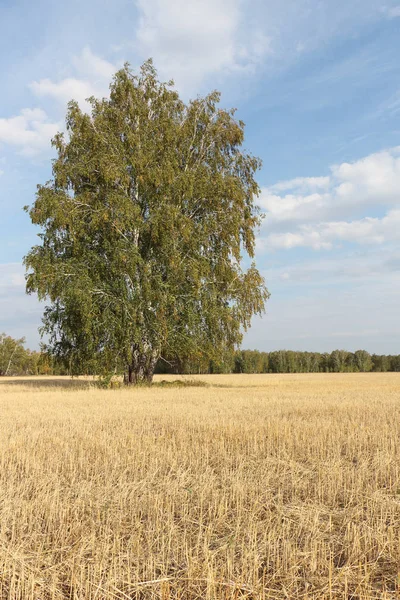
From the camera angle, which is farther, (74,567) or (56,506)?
(56,506)

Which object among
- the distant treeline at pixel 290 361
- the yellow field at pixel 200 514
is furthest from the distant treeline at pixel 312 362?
the yellow field at pixel 200 514

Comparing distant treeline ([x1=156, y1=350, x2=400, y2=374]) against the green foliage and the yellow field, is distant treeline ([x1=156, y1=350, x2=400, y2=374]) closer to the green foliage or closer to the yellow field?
the green foliage

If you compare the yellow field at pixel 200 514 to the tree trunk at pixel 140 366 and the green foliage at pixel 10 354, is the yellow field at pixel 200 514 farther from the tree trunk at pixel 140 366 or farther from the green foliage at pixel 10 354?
the green foliage at pixel 10 354

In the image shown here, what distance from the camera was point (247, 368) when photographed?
9088 centimetres

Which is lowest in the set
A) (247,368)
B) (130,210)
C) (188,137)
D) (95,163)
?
(247,368)

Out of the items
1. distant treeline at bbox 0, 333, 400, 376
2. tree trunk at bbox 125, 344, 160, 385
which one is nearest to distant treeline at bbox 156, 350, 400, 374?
distant treeline at bbox 0, 333, 400, 376

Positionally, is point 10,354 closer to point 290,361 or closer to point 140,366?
point 290,361

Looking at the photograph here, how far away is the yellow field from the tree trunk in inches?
610

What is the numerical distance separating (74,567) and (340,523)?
2.60m

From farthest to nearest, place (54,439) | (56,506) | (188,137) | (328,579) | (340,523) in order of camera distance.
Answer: (188,137)
(54,439)
(56,506)
(340,523)
(328,579)

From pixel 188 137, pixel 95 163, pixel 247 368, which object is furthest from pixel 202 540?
pixel 247 368

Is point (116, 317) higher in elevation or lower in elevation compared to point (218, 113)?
lower

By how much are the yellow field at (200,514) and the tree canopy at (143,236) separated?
1369 cm

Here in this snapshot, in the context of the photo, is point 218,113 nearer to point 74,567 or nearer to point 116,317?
point 116,317
